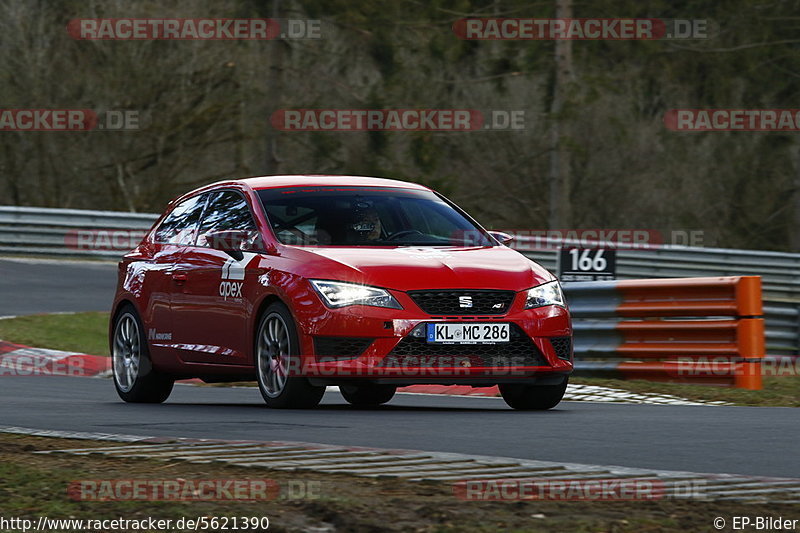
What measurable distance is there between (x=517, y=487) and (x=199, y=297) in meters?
5.32

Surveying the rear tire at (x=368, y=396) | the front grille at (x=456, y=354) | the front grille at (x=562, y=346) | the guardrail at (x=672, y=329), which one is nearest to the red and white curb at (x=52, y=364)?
the guardrail at (x=672, y=329)

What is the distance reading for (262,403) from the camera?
11.2m

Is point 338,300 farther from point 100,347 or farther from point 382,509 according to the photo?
point 100,347

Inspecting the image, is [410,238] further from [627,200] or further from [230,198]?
[627,200]

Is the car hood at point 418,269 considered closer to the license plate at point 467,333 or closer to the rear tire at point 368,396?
the license plate at point 467,333

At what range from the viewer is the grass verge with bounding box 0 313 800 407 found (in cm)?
1195

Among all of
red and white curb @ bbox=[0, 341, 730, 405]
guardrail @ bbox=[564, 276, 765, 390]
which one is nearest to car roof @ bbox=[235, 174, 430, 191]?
red and white curb @ bbox=[0, 341, 730, 405]

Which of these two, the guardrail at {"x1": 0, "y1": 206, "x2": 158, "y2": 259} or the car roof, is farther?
the guardrail at {"x1": 0, "y1": 206, "x2": 158, "y2": 259}

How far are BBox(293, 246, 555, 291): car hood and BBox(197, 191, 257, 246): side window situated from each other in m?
0.93

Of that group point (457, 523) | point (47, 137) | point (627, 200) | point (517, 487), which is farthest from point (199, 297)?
point (627, 200)

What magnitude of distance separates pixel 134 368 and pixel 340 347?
2.75 m

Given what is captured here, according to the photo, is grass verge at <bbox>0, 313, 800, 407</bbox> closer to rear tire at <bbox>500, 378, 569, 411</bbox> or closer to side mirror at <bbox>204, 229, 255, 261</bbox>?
rear tire at <bbox>500, 378, 569, 411</bbox>

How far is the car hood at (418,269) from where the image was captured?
9.55 meters

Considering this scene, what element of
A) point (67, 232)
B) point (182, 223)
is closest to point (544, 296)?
point (182, 223)
